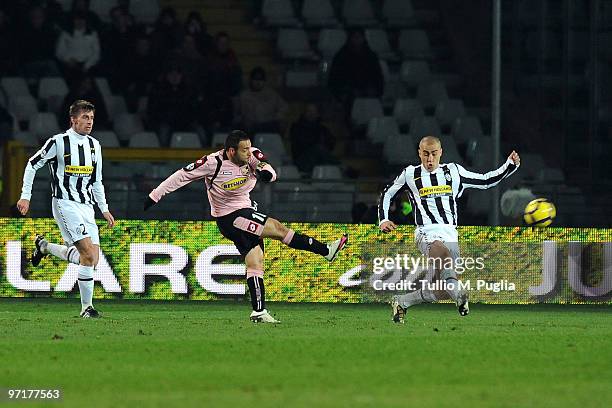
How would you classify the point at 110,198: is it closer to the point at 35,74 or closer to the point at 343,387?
the point at 35,74

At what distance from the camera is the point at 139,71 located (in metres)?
21.8

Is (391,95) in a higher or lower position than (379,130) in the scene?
higher

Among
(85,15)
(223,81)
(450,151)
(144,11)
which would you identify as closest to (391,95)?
(450,151)

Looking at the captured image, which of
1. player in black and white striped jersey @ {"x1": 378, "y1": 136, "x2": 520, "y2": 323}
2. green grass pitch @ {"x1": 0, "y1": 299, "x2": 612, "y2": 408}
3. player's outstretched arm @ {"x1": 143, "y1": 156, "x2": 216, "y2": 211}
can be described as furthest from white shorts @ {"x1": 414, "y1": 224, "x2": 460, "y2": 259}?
player's outstretched arm @ {"x1": 143, "y1": 156, "x2": 216, "y2": 211}

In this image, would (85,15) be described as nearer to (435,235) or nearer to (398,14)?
(398,14)

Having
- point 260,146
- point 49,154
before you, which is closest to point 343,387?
point 49,154

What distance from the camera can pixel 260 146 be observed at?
68.9 feet

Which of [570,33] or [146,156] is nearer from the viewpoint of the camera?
[146,156]

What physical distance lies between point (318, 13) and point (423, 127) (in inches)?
126

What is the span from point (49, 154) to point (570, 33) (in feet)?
31.6

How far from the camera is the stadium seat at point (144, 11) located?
23656 millimetres

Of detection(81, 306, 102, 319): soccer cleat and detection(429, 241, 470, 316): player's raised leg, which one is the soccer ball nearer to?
detection(429, 241, 470, 316): player's raised leg

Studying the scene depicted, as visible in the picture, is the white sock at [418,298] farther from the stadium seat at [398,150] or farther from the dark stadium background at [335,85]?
the stadium seat at [398,150]

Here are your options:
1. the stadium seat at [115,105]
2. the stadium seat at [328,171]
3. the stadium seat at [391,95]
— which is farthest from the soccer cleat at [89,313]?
the stadium seat at [391,95]
